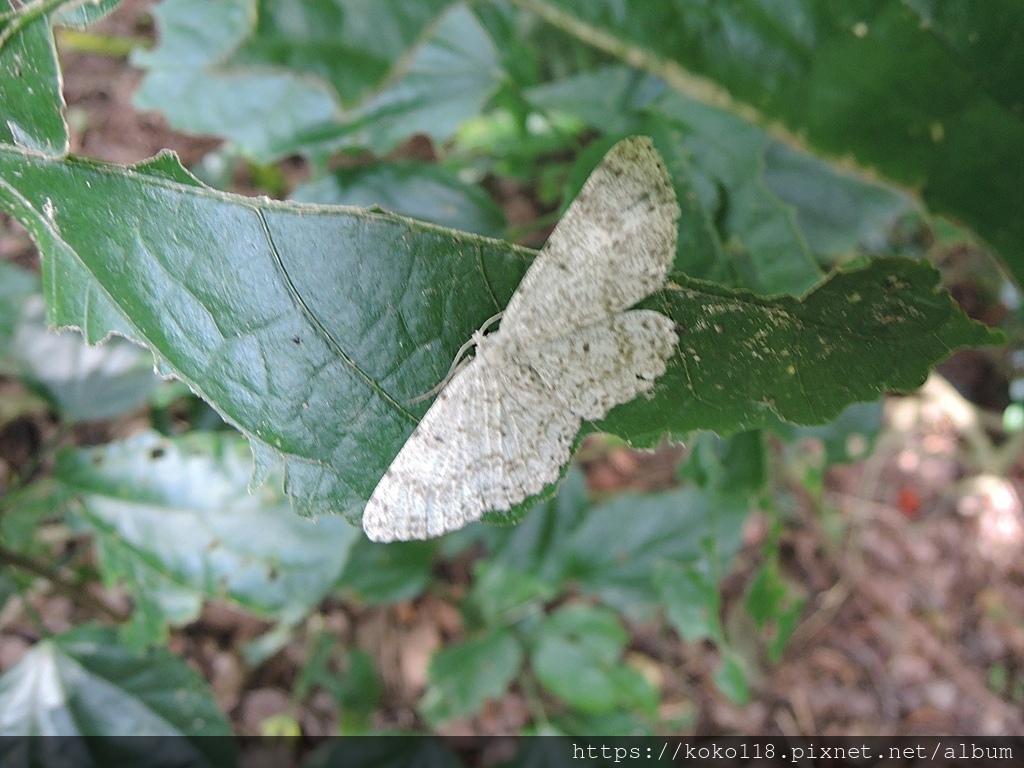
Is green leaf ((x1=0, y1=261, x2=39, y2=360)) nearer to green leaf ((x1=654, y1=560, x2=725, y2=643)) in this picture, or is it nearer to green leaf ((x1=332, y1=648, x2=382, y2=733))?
green leaf ((x1=332, y1=648, x2=382, y2=733))

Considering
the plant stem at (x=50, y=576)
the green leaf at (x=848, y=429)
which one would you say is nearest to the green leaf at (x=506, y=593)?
the green leaf at (x=848, y=429)

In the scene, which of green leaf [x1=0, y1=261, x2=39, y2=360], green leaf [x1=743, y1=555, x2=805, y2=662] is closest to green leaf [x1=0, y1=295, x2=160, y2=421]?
green leaf [x1=0, y1=261, x2=39, y2=360]

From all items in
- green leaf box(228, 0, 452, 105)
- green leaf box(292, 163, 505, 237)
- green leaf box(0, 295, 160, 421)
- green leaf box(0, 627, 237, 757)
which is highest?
green leaf box(228, 0, 452, 105)

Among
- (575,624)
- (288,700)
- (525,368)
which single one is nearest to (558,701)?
(575,624)

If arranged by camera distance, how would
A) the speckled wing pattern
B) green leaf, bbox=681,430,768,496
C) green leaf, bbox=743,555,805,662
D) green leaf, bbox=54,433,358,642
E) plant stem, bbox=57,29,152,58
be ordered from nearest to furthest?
the speckled wing pattern, green leaf, bbox=681,430,768,496, green leaf, bbox=54,433,358,642, green leaf, bbox=743,555,805,662, plant stem, bbox=57,29,152,58

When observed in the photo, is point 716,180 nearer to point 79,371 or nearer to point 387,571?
point 387,571

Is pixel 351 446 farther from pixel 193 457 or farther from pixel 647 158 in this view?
pixel 193 457

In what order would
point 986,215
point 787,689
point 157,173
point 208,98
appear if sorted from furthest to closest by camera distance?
point 787,689 → point 208,98 → point 986,215 → point 157,173
